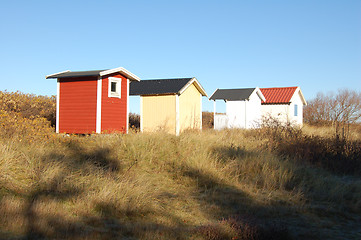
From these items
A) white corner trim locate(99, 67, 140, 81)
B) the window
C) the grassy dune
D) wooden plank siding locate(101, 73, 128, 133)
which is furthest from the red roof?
the grassy dune

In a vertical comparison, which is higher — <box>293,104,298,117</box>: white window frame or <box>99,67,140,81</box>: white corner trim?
<box>99,67,140,81</box>: white corner trim

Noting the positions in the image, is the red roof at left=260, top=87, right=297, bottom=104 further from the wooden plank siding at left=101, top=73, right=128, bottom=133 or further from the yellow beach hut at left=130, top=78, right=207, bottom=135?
the wooden plank siding at left=101, top=73, right=128, bottom=133

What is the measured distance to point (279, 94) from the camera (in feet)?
106

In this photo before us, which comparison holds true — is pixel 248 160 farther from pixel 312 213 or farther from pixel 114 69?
pixel 114 69

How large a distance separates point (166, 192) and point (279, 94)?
86.7 feet

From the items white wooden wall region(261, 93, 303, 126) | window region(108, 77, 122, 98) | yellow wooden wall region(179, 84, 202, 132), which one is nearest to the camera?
window region(108, 77, 122, 98)

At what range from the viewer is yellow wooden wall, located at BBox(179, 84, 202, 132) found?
62.9 feet

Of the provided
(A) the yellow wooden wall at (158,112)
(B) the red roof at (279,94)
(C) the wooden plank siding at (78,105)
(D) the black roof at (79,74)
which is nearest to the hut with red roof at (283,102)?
(B) the red roof at (279,94)

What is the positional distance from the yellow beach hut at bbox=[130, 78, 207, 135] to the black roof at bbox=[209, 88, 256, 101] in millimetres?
7250

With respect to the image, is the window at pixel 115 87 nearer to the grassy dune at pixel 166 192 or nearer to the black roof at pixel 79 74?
the black roof at pixel 79 74

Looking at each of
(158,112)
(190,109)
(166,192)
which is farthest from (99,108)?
(166,192)

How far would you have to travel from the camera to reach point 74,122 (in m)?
15.7

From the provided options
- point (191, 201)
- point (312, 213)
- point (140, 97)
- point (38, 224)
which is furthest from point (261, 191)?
point (140, 97)

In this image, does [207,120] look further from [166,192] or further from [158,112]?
[166,192]
